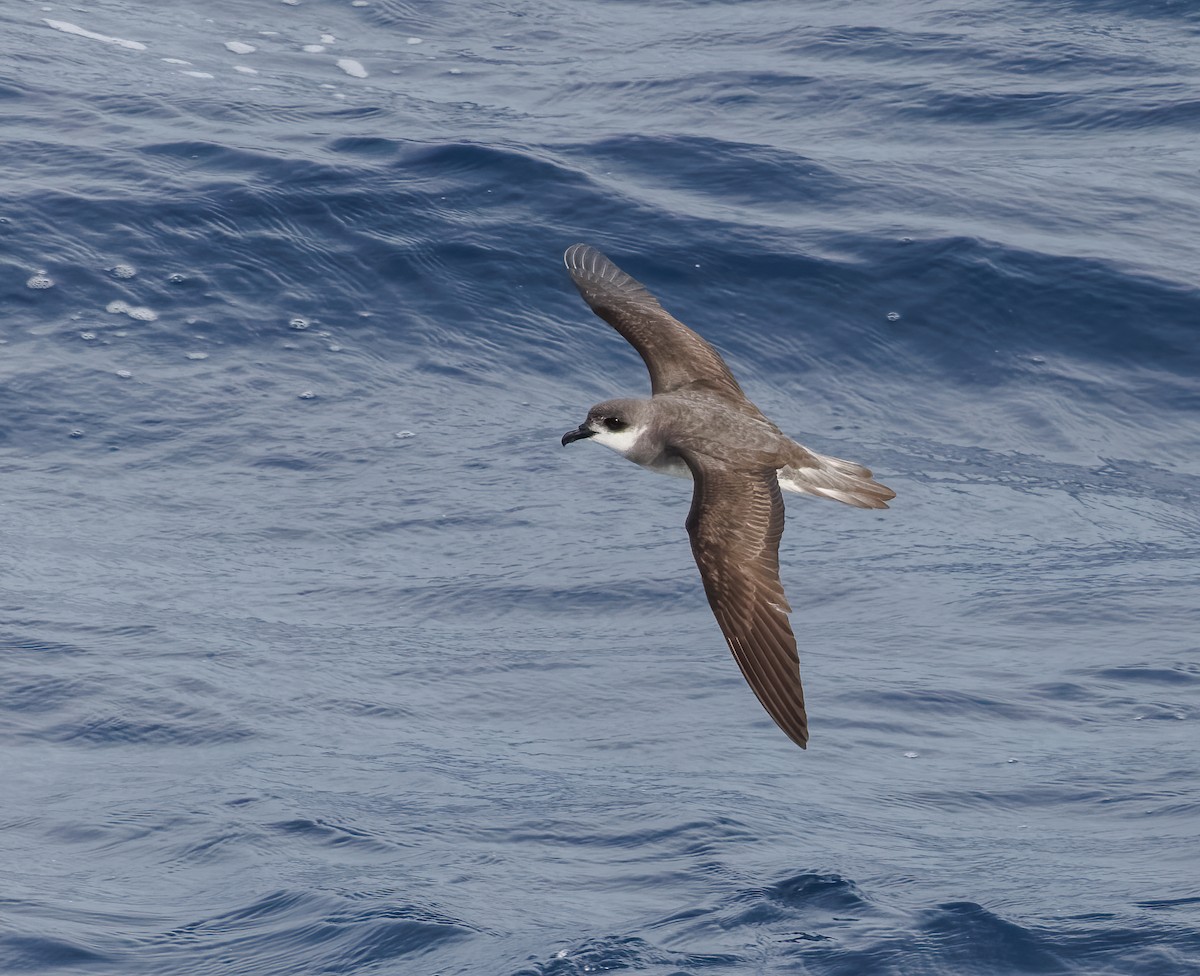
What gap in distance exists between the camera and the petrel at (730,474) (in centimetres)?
832

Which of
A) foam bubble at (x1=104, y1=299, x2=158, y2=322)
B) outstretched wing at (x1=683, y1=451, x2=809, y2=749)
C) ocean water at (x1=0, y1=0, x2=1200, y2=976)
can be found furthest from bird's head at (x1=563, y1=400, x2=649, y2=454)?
foam bubble at (x1=104, y1=299, x2=158, y2=322)

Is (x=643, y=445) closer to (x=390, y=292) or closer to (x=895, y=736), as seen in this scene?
(x=895, y=736)

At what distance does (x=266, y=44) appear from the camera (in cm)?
1984

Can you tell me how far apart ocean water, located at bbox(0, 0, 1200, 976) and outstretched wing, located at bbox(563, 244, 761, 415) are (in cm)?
226

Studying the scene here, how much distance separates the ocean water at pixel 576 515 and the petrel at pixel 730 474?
1.80 meters

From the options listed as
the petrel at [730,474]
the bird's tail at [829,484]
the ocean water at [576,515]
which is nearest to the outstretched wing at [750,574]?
the petrel at [730,474]

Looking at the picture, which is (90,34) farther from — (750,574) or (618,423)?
(750,574)

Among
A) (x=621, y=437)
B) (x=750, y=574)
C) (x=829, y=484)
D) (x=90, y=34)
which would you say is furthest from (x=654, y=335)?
(x=90, y=34)

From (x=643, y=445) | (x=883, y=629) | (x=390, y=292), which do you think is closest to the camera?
(x=643, y=445)

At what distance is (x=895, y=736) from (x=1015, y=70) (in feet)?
30.8

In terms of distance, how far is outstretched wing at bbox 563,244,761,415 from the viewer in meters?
10.6

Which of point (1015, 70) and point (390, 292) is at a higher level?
point (1015, 70)

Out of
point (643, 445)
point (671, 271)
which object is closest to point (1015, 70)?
point (671, 271)

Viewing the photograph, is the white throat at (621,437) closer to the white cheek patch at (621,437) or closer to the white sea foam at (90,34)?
the white cheek patch at (621,437)
